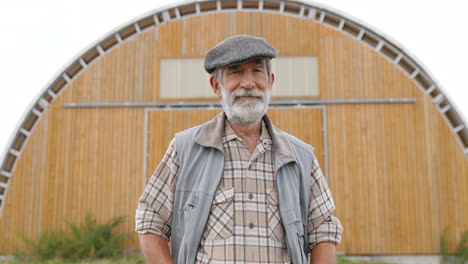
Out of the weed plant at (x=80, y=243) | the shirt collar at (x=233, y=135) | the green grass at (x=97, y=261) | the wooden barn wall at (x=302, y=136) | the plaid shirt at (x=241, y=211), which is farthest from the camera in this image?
the wooden barn wall at (x=302, y=136)

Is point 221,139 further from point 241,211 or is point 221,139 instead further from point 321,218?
point 321,218

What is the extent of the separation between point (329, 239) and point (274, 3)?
11.9 m

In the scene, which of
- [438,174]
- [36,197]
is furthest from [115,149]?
[438,174]

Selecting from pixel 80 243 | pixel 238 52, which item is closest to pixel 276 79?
pixel 80 243

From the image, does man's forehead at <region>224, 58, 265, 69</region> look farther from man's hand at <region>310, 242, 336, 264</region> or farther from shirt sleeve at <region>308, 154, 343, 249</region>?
man's hand at <region>310, 242, 336, 264</region>

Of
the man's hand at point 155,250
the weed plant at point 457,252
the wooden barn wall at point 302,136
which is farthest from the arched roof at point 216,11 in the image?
the man's hand at point 155,250

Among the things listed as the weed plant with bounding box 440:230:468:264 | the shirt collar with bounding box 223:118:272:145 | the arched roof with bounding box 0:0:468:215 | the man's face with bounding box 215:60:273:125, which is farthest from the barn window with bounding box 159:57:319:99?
the man's face with bounding box 215:60:273:125

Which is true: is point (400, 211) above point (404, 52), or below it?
below

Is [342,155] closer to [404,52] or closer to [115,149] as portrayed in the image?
[404,52]

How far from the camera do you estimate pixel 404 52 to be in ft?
42.4

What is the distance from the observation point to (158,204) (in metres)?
2.49

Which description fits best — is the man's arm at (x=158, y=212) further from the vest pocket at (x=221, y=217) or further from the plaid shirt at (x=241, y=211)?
the vest pocket at (x=221, y=217)

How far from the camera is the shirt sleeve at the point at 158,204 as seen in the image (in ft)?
8.06

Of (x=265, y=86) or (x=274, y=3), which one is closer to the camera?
(x=265, y=86)
